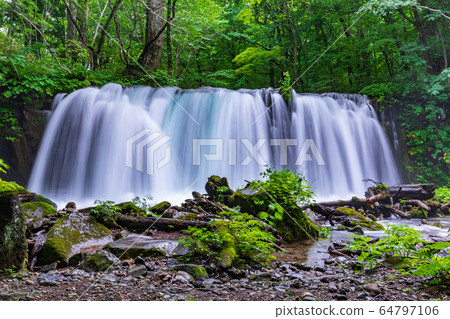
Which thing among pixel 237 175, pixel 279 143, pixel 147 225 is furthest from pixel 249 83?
pixel 147 225

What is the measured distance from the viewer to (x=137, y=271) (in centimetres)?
191

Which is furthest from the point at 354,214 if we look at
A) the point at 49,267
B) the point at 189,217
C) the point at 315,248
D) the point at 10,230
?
the point at 10,230

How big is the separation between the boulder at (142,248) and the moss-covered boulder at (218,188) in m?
1.94

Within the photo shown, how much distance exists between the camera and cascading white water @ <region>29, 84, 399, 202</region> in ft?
17.3

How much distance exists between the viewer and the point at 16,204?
184cm

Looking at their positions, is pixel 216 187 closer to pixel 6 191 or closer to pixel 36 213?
pixel 36 213

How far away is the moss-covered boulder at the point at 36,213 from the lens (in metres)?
2.74

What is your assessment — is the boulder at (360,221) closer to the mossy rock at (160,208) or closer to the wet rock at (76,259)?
the mossy rock at (160,208)

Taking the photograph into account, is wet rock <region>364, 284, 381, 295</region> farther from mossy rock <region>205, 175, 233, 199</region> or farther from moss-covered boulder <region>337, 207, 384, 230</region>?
mossy rock <region>205, 175, 233, 199</region>

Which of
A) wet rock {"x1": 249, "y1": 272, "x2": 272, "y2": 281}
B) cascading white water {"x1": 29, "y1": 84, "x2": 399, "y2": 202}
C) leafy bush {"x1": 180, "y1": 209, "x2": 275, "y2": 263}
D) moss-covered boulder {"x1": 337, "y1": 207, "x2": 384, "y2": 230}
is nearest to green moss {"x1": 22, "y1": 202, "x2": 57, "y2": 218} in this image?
cascading white water {"x1": 29, "y1": 84, "x2": 399, "y2": 202}

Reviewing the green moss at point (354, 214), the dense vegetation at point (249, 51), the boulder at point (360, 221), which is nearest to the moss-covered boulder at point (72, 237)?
the boulder at point (360, 221)

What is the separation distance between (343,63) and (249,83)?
3.40 metres

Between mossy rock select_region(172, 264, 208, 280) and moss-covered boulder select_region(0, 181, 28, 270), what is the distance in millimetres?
1036

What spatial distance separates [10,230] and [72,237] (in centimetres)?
72
